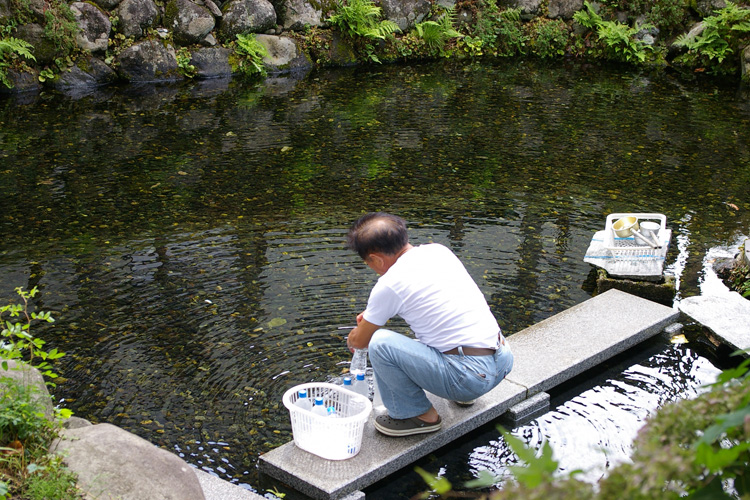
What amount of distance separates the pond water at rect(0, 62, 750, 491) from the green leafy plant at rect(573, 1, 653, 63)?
3166mm

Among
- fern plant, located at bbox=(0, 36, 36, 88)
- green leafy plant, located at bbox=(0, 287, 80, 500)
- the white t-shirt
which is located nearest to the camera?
green leafy plant, located at bbox=(0, 287, 80, 500)

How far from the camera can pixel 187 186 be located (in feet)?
27.2

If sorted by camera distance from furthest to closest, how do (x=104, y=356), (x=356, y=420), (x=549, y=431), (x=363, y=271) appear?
(x=363, y=271) < (x=104, y=356) < (x=549, y=431) < (x=356, y=420)

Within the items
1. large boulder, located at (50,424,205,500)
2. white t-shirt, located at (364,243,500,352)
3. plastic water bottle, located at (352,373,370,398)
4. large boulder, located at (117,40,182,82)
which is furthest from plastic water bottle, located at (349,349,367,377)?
large boulder, located at (117,40,182,82)

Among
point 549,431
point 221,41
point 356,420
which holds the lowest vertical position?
point 549,431

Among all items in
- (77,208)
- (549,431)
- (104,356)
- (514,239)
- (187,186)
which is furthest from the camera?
(187,186)

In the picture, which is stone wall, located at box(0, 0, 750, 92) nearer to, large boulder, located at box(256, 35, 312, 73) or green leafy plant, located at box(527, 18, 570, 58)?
large boulder, located at box(256, 35, 312, 73)

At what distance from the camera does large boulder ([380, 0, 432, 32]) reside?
16031mm

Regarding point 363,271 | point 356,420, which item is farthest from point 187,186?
point 356,420

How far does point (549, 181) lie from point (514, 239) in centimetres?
198

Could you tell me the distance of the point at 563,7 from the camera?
1741cm

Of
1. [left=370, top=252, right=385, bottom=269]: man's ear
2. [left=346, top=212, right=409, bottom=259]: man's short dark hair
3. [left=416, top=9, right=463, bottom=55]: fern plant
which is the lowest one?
[left=370, top=252, right=385, bottom=269]: man's ear

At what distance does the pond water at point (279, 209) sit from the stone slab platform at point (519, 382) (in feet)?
0.69

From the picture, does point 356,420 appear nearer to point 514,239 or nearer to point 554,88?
point 514,239
